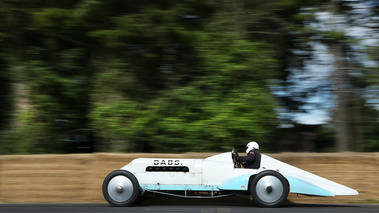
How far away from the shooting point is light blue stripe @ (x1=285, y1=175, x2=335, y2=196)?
7570mm

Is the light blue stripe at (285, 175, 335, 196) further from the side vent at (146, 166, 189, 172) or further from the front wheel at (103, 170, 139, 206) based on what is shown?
the front wheel at (103, 170, 139, 206)

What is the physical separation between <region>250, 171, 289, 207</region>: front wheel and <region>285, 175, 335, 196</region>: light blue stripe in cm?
14

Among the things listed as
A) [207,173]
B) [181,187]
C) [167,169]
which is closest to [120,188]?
[167,169]

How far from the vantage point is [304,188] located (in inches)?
300

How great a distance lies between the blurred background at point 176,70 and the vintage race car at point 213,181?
191cm

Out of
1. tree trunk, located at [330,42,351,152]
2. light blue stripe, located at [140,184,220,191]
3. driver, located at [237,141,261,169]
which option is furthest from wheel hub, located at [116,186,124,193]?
tree trunk, located at [330,42,351,152]

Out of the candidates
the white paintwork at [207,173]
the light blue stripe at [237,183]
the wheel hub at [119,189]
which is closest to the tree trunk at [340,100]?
the white paintwork at [207,173]

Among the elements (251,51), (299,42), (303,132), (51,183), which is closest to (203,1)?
(251,51)

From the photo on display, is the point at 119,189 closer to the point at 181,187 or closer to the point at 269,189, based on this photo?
the point at 181,187

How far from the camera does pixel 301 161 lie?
9000 millimetres

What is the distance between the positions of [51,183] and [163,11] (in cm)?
470

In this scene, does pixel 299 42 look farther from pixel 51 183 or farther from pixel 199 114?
pixel 51 183

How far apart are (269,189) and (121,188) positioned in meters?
2.56

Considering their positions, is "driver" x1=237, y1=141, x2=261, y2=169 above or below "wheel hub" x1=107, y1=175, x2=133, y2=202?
above
